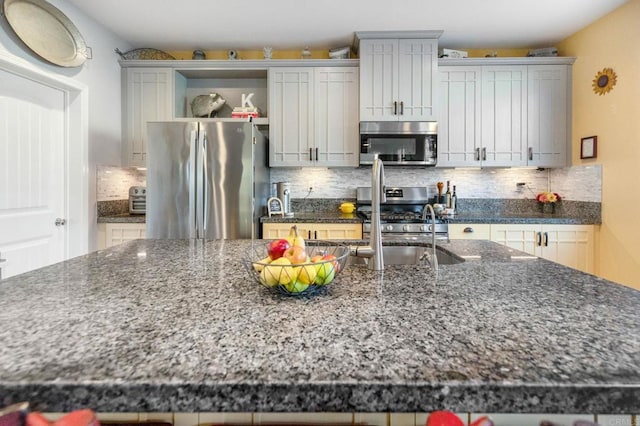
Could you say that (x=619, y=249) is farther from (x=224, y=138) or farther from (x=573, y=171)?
(x=224, y=138)

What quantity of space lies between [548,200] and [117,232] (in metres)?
4.20

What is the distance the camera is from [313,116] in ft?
11.1

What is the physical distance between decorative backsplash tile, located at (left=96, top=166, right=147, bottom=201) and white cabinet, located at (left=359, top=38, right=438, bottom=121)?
8.13ft

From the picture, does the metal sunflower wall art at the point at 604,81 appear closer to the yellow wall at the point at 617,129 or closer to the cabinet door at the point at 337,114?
the yellow wall at the point at 617,129

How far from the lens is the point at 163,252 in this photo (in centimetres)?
151

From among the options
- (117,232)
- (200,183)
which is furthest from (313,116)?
(117,232)

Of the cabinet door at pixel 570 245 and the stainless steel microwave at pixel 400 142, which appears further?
the stainless steel microwave at pixel 400 142

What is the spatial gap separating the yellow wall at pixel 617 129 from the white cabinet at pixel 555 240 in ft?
0.33

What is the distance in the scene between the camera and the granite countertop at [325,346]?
0.48 metres

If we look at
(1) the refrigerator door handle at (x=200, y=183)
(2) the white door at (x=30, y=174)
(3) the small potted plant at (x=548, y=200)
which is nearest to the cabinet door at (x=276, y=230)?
(1) the refrigerator door handle at (x=200, y=183)

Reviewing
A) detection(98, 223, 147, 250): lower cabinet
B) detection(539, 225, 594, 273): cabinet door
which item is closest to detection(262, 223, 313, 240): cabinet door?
detection(98, 223, 147, 250): lower cabinet

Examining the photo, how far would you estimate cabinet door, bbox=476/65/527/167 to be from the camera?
3334 mm

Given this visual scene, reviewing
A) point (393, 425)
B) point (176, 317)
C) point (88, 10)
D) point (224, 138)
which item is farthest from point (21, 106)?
point (393, 425)

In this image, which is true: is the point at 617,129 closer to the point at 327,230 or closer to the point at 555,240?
the point at 555,240
